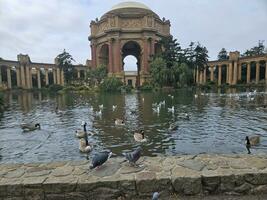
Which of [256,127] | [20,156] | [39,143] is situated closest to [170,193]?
[20,156]

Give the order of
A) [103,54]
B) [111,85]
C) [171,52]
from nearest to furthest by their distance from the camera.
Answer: [111,85] → [171,52] → [103,54]

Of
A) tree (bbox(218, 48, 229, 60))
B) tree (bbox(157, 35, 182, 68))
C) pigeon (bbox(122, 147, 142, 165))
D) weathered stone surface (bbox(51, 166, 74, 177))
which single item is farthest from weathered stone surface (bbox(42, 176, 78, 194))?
tree (bbox(218, 48, 229, 60))

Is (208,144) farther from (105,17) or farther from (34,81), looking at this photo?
(34,81)

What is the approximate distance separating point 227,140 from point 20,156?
26.8 feet

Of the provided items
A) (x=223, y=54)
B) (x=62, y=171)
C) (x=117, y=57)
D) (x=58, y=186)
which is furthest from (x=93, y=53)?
(x=58, y=186)

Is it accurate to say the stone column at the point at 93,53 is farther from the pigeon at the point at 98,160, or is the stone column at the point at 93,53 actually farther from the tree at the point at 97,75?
the pigeon at the point at 98,160

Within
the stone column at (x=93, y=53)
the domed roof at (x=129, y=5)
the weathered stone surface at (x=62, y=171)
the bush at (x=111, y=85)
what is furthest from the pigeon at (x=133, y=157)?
the stone column at (x=93, y=53)

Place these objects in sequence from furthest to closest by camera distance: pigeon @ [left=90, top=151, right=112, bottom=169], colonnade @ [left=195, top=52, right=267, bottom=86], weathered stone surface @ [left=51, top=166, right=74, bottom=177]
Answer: colonnade @ [left=195, top=52, right=267, bottom=86]
pigeon @ [left=90, top=151, right=112, bottom=169]
weathered stone surface @ [left=51, top=166, right=74, bottom=177]

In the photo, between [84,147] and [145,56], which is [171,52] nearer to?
[145,56]

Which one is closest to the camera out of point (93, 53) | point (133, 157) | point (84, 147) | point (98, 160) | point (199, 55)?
point (98, 160)

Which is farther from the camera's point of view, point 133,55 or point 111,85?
point 133,55

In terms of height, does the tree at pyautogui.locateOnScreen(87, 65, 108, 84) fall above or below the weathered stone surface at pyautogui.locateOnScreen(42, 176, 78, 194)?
above

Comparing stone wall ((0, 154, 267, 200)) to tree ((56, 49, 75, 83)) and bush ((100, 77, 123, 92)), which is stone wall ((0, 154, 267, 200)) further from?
tree ((56, 49, 75, 83))

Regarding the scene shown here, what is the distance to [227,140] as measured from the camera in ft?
34.0
